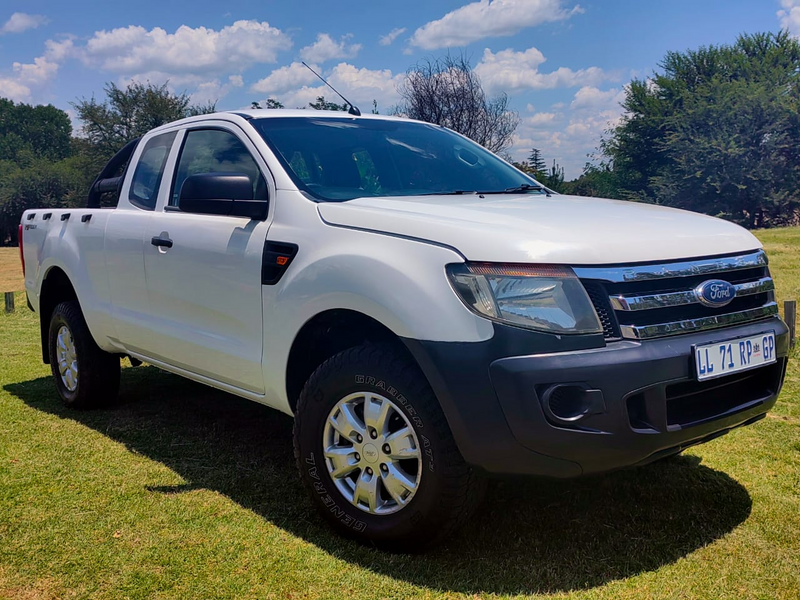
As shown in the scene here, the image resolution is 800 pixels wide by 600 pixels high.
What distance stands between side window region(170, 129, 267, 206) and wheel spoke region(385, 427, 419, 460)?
1.37m

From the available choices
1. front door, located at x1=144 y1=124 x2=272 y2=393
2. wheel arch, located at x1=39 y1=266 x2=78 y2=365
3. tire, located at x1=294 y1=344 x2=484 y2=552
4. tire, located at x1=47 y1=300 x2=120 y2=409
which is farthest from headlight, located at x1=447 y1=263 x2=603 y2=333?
wheel arch, located at x1=39 y1=266 x2=78 y2=365

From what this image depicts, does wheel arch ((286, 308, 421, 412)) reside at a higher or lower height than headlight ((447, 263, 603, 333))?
lower

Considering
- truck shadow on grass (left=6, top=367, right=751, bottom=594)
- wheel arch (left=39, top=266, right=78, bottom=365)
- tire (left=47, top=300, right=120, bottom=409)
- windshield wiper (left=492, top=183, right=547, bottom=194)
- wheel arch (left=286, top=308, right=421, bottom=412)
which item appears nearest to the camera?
truck shadow on grass (left=6, top=367, right=751, bottom=594)

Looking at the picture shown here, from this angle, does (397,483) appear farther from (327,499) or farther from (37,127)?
(37,127)

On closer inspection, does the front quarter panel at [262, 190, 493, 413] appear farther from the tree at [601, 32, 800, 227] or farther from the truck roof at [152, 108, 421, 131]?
the tree at [601, 32, 800, 227]

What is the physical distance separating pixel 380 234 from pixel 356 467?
0.94 metres

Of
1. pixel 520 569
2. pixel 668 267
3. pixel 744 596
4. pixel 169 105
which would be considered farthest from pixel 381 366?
pixel 169 105

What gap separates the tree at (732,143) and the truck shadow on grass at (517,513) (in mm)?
41848

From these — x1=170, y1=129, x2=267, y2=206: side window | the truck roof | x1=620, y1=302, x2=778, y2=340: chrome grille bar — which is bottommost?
x1=620, y1=302, x2=778, y2=340: chrome grille bar

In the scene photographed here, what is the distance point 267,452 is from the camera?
4312 mm

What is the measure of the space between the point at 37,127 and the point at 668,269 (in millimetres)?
112485

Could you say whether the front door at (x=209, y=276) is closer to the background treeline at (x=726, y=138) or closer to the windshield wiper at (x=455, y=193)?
the windshield wiper at (x=455, y=193)

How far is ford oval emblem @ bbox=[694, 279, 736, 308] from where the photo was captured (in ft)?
9.03

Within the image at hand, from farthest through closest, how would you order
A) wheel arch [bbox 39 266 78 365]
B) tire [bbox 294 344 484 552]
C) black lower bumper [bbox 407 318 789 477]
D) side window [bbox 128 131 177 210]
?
wheel arch [bbox 39 266 78 365]
side window [bbox 128 131 177 210]
tire [bbox 294 344 484 552]
black lower bumper [bbox 407 318 789 477]
